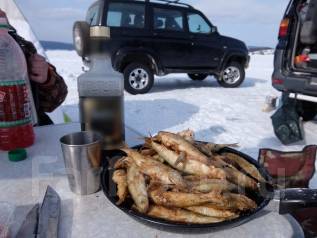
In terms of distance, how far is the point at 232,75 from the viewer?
26.7 ft

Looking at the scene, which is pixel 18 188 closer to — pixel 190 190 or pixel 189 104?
pixel 190 190

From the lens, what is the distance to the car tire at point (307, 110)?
4.43 meters

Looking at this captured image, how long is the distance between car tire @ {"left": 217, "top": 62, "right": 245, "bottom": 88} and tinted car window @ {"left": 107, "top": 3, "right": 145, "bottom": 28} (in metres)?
3.01

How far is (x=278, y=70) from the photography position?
4.12m

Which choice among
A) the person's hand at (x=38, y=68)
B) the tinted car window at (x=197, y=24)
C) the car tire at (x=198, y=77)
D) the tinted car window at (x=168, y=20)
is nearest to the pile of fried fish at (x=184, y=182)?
the person's hand at (x=38, y=68)

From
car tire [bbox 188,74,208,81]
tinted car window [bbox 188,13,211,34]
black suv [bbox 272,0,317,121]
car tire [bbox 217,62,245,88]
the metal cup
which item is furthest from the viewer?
car tire [bbox 188,74,208,81]

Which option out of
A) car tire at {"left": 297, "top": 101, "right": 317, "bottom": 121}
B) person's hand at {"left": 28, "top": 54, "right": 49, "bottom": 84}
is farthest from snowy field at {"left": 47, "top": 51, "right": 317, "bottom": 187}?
person's hand at {"left": 28, "top": 54, "right": 49, "bottom": 84}

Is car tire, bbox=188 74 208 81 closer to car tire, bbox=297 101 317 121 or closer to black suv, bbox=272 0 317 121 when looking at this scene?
black suv, bbox=272 0 317 121

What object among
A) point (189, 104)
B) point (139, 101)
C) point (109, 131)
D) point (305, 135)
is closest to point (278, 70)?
point (305, 135)

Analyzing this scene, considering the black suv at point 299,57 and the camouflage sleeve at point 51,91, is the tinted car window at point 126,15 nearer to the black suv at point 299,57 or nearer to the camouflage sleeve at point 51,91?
the black suv at point 299,57

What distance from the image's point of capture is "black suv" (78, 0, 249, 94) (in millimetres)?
6125

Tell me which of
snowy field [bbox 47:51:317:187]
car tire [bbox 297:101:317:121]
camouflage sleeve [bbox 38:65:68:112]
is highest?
camouflage sleeve [bbox 38:65:68:112]

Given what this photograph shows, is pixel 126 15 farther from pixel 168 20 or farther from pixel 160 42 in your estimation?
pixel 168 20

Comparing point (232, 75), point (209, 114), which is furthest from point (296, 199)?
point (232, 75)
